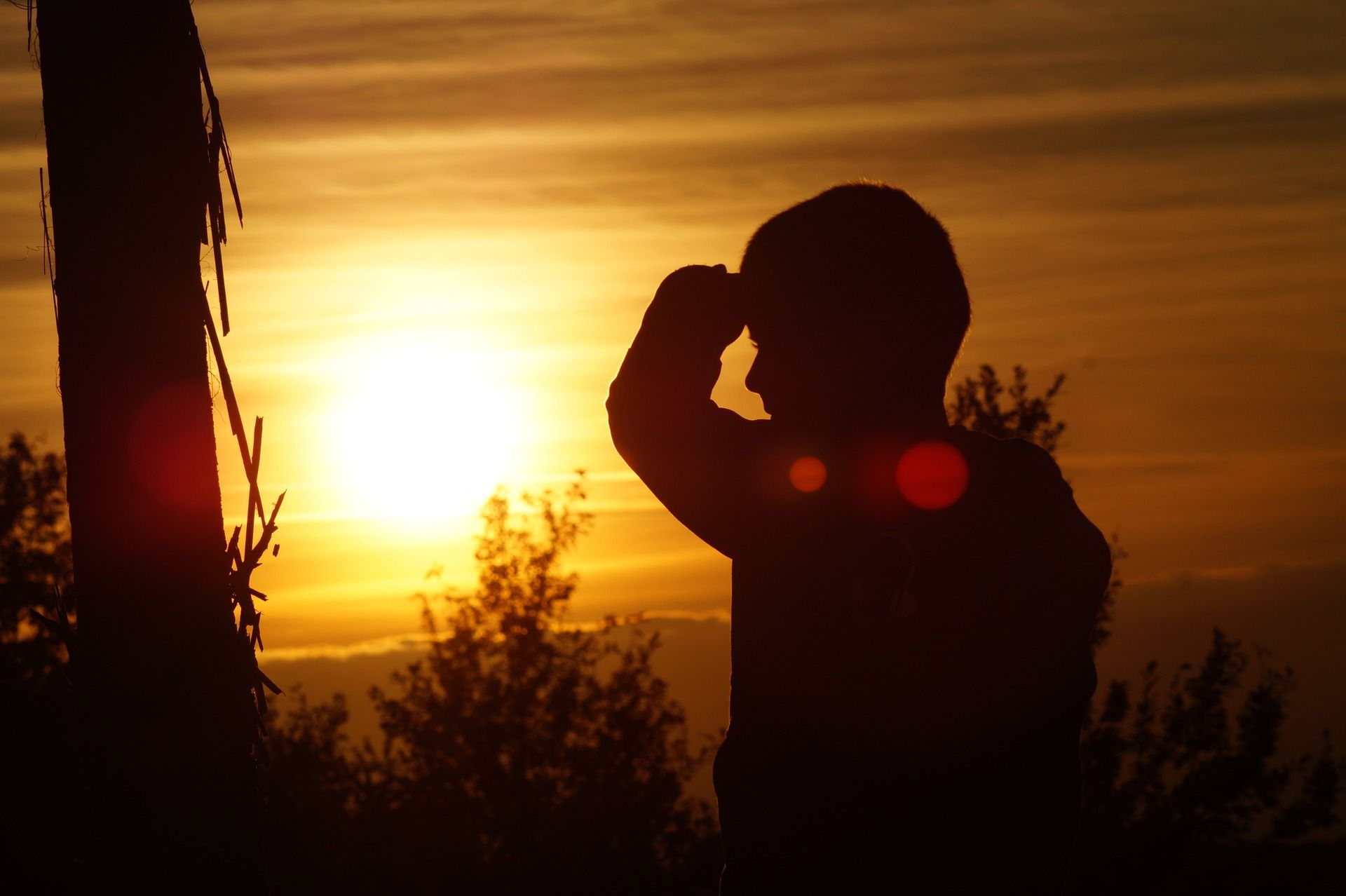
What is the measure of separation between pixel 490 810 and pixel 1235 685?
14766 millimetres

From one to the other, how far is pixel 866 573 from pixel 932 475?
0.75ft

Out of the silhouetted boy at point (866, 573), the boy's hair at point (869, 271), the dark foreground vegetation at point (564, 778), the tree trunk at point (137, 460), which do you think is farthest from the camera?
the dark foreground vegetation at point (564, 778)

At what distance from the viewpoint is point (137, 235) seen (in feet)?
8.96

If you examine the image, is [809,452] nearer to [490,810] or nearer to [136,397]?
[136,397]

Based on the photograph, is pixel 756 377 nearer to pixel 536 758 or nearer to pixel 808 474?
pixel 808 474

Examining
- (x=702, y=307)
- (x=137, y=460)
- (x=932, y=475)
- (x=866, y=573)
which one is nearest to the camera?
(x=866, y=573)

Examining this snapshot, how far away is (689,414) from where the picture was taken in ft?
7.85

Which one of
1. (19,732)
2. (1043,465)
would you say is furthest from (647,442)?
(19,732)

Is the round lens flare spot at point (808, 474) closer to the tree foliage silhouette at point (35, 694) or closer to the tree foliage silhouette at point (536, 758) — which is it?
the tree foliage silhouette at point (35, 694)

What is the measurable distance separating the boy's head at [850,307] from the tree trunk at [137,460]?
1179 millimetres

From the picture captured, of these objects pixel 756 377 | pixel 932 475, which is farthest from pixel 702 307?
pixel 932 475

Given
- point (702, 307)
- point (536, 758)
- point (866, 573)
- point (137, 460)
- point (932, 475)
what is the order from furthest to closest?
point (536, 758) < point (137, 460) < point (702, 307) < point (932, 475) < point (866, 573)

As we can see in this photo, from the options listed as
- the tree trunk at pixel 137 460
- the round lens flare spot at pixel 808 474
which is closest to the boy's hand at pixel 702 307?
the round lens flare spot at pixel 808 474

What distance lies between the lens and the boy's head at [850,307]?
237 centimetres
